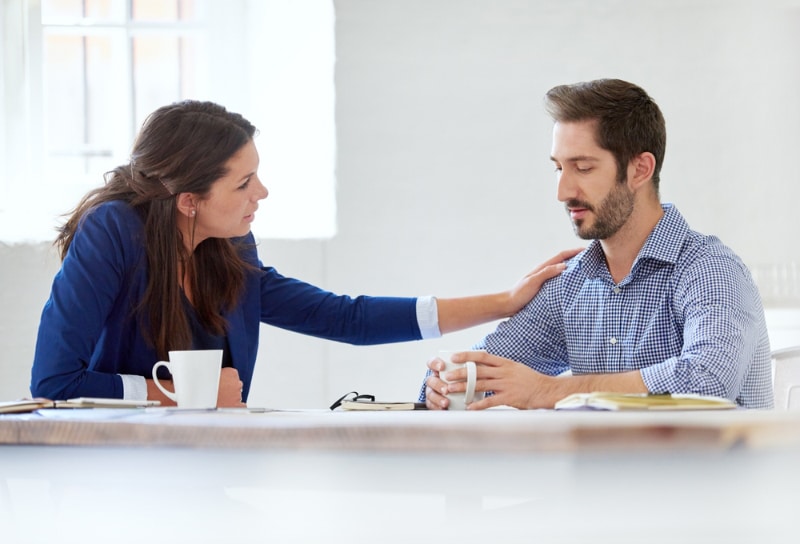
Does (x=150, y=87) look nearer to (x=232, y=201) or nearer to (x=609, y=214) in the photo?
(x=232, y=201)

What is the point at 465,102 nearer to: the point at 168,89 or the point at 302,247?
the point at 302,247

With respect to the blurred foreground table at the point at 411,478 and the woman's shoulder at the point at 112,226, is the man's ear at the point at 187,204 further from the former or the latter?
the blurred foreground table at the point at 411,478

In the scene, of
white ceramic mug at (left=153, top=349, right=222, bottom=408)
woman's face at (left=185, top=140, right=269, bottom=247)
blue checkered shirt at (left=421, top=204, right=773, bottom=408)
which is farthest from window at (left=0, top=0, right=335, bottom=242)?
white ceramic mug at (left=153, top=349, right=222, bottom=408)

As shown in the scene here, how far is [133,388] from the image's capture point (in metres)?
1.75

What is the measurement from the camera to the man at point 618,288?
171cm

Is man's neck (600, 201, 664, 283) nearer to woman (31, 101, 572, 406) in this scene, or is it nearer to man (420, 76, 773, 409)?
man (420, 76, 773, 409)

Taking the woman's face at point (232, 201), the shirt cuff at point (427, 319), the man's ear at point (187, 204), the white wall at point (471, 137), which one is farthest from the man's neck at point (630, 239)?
the white wall at point (471, 137)

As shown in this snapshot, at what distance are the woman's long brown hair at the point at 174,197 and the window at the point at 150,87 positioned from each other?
1.33 m

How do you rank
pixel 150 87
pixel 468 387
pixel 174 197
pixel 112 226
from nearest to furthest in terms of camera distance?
pixel 468 387
pixel 112 226
pixel 174 197
pixel 150 87

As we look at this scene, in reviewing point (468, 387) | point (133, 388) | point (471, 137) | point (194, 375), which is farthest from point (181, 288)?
point (471, 137)

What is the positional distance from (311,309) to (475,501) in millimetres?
1287

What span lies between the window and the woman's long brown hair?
1.33 metres

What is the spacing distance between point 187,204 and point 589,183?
2.69ft

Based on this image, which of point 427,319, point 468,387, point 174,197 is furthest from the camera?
point 427,319
